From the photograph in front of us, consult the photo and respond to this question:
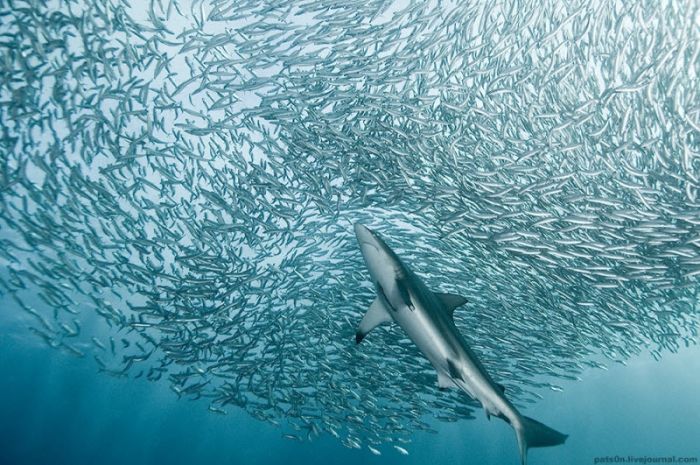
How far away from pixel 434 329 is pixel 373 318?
695 mm

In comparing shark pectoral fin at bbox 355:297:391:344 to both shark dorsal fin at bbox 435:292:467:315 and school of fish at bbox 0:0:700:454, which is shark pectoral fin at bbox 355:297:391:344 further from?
school of fish at bbox 0:0:700:454

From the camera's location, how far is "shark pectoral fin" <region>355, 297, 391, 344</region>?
4.31 metres

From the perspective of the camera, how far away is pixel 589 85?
23.3 ft

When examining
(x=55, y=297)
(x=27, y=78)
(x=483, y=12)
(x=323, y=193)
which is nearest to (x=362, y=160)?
(x=323, y=193)

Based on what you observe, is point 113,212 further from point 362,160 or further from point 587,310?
point 587,310

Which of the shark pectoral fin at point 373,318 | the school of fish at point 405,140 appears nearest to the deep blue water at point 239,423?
the school of fish at point 405,140

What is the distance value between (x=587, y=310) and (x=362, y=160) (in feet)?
21.2

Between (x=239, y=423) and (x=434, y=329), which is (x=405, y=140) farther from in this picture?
(x=239, y=423)

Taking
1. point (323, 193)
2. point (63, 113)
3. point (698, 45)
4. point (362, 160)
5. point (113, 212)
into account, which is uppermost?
point (698, 45)

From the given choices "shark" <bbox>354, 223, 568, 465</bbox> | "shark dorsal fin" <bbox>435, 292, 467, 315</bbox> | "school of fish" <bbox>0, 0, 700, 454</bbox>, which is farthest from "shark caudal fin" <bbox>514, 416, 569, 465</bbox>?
"school of fish" <bbox>0, 0, 700, 454</bbox>

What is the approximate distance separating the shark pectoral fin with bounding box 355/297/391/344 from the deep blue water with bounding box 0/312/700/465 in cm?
902

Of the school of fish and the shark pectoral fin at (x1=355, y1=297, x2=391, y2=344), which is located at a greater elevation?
the school of fish

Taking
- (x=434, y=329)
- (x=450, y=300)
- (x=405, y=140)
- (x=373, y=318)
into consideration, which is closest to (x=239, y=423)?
(x=405, y=140)

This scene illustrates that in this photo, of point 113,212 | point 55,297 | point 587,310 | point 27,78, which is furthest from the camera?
point 587,310
